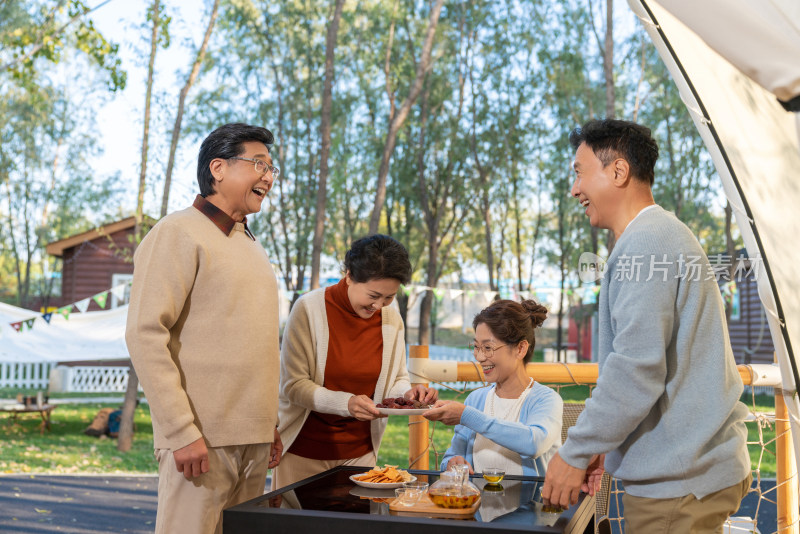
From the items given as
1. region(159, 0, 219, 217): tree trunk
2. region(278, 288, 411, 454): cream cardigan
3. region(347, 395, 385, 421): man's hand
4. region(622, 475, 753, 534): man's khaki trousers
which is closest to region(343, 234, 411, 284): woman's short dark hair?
region(278, 288, 411, 454): cream cardigan

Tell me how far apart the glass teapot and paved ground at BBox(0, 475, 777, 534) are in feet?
14.7

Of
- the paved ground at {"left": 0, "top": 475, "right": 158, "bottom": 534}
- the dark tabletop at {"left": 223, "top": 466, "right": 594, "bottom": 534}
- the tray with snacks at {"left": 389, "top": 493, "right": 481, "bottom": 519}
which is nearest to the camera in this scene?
the dark tabletop at {"left": 223, "top": 466, "right": 594, "bottom": 534}

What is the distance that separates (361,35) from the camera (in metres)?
20.5

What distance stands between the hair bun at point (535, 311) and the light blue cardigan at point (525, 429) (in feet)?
0.80

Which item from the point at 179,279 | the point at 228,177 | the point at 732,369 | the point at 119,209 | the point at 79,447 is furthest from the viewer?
the point at 119,209

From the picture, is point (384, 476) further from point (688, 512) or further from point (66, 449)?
point (66, 449)

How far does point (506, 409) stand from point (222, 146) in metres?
1.38

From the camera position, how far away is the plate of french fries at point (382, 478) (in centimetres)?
218

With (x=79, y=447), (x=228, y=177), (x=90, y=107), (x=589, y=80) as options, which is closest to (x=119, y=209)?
(x=90, y=107)

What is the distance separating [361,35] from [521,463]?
1916 centimetres

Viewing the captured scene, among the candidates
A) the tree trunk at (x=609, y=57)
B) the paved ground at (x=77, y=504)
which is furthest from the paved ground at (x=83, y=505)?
the tree trunk at (x=609, y=57)

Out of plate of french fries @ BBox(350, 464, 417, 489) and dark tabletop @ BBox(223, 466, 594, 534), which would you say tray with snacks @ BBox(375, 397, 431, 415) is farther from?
dark tabletop @ BBox(223, 466, 594, 534)

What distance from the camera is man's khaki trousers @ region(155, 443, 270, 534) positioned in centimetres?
220

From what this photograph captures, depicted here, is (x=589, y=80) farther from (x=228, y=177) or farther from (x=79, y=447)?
(x=228, y=177)
